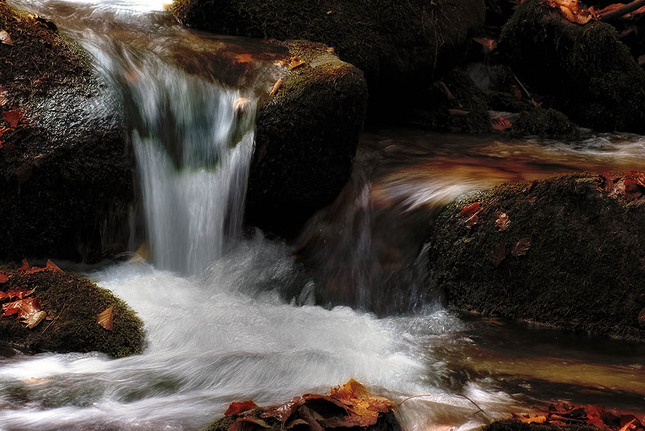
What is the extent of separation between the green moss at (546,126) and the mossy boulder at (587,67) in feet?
1.73

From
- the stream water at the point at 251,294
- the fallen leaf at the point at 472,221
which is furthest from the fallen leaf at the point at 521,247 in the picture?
the stream water at the point at 251,294

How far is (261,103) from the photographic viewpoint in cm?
500

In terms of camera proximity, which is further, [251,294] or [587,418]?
[251,294]

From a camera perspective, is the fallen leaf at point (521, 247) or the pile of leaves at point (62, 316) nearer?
the pile of leaves at point (62, 316)

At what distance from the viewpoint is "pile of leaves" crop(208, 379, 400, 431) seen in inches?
105

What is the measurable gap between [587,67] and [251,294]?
5.74 metres

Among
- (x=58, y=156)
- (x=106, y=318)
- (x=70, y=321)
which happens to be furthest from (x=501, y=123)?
(x=70, y=321)

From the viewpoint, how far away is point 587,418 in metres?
3.03

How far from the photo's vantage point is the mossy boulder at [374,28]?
618cm

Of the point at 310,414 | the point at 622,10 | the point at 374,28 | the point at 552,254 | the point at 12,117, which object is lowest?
the point at 310,414

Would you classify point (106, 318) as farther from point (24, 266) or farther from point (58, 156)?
point (58, 156)

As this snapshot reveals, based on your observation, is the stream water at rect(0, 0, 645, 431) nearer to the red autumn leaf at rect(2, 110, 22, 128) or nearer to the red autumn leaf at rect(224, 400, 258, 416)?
the red autumn leaf at rect(224, 400, 258, 416)

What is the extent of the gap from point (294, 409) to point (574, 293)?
263 cm

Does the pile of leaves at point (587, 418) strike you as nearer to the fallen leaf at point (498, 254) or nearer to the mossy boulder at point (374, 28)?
the fallen leaf at point (498, 254)
